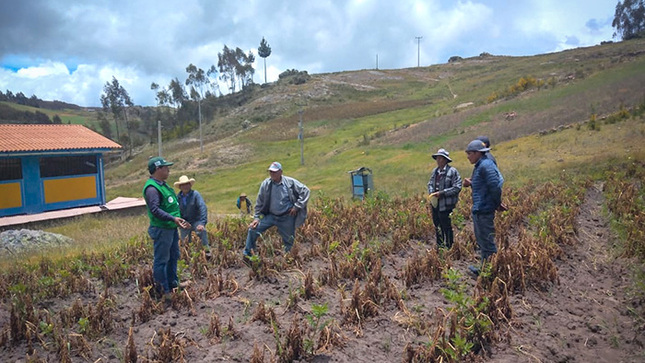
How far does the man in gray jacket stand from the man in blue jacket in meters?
2.48

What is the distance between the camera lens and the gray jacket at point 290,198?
6590mm

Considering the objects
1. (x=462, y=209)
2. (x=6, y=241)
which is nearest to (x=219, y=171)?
(x=6, y=241)

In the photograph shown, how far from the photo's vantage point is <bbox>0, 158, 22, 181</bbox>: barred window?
599 inches

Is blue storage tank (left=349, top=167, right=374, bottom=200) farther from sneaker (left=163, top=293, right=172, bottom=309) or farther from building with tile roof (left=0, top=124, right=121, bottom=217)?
building with tile roof (left=0, top=124, right=121, bottom=217)

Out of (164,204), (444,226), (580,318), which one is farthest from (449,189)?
(164,204)

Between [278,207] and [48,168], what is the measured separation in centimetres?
1371

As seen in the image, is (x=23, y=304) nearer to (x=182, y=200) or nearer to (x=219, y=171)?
(x=182, y=200)

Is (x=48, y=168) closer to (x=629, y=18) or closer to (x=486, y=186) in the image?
(x=486, y=186)

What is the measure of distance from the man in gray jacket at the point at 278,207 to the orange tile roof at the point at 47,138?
41.6 ft

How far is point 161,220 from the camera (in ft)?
16.9

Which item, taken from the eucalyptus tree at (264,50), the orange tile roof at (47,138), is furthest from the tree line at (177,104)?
the orange tile roof at (47,138)

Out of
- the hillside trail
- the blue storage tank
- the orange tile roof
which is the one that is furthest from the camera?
the orange tile roof

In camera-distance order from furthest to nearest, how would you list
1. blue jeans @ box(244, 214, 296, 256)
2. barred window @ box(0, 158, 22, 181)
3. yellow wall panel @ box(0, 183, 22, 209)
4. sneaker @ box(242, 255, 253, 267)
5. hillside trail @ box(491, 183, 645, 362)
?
barred window @ box(0, 158, 22, 181)
yellow wall panel @ box(0, 183, 22, 209)
blue jeans @ box(244, 214, 296, 256)
sneaker @ box(242, 255, 253, 267)
hillside trail @ box(491, 183, 645, 362)

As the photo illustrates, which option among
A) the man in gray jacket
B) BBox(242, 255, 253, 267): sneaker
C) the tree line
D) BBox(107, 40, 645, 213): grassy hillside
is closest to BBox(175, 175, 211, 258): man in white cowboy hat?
BBox(242, 255, 253, 267): sneaker
